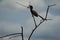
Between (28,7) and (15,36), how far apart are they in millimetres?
1767

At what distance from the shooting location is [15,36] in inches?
194

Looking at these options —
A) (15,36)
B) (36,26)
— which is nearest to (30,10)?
(36,26)

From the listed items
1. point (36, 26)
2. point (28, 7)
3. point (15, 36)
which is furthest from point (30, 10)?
point (15, 36)

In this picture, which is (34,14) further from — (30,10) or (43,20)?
(43,20)

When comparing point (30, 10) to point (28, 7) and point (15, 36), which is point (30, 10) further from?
point (15, 36)

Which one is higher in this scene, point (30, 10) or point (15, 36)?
point (30, 10)

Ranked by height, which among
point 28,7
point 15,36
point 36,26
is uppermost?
point 28,7

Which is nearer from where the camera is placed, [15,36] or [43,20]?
[15,36]

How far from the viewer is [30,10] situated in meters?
5.02

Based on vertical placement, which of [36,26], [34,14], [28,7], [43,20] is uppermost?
[28,7]

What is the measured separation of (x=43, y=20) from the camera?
544 centimetres

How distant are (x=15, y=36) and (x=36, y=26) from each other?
4.43 feet

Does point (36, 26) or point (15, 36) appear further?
point (36, 26)

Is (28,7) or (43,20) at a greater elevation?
(28,7)
